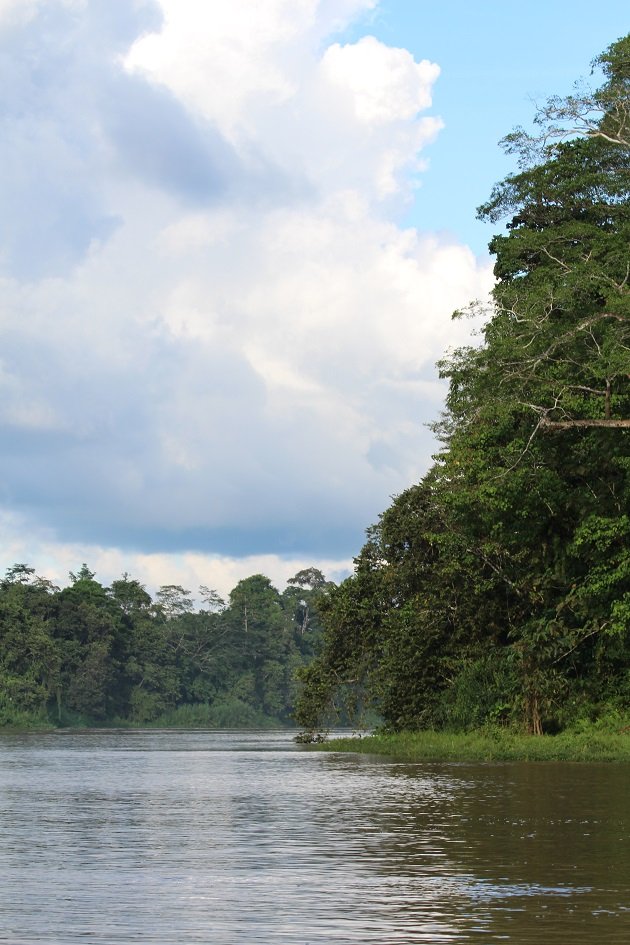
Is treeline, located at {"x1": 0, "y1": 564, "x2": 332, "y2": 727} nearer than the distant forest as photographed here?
No

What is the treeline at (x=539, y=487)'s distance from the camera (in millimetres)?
32938

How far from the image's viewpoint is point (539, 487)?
3378 cm

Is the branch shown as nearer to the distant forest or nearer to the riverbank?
the distant forest

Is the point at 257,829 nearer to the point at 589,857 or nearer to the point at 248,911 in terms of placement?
the point at 589,857

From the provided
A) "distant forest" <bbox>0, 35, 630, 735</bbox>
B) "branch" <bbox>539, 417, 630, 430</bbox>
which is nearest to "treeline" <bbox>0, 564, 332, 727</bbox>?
"distant forest" <bbox>0, 35, 630, 735</bbox>

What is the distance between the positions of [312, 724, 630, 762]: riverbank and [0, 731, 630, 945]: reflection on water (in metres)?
8.64

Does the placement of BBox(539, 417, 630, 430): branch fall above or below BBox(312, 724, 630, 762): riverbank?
above

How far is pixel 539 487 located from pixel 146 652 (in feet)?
345

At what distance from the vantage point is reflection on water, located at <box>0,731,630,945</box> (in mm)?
8508

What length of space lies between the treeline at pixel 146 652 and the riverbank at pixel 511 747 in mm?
61527

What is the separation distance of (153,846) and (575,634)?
25024 millimetres

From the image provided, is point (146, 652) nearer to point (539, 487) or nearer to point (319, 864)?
point (539, 487)

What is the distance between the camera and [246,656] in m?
151

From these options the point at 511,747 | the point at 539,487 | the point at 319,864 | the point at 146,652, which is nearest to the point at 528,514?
the point at 539,487
